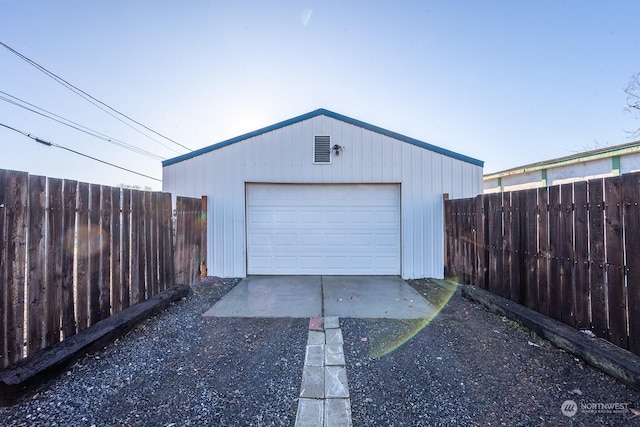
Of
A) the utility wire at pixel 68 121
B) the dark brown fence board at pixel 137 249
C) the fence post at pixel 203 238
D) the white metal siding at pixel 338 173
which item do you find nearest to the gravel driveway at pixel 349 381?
the dark brown fence board at pixel 137 249

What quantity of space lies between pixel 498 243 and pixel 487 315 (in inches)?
47.5

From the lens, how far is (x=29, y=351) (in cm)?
228

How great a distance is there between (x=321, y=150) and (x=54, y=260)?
481 centimetres

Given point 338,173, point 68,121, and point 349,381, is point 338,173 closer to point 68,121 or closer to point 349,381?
point 349,381

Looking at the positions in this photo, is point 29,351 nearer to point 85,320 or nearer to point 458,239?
point 85,320

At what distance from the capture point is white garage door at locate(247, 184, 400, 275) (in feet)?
20.3

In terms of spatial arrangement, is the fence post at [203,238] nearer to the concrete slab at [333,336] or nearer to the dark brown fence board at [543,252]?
the concrete slab at [333,336]

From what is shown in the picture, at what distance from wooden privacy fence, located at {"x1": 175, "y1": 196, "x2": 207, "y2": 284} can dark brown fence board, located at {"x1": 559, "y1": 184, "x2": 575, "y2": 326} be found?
5.88m

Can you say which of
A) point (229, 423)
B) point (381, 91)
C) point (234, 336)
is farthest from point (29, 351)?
point (381, 91)

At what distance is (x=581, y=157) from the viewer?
8609mm

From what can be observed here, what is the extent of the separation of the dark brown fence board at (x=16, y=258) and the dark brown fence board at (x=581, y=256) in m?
5.39

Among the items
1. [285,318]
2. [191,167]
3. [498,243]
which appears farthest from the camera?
[191,167]

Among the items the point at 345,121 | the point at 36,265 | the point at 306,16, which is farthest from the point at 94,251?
the point at 306,16

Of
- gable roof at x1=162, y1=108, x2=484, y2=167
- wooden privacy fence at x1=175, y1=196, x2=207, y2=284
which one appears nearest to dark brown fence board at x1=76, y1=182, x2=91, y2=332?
wooden privacy fence at x1=175, y1=196, x2=207, y2=284
